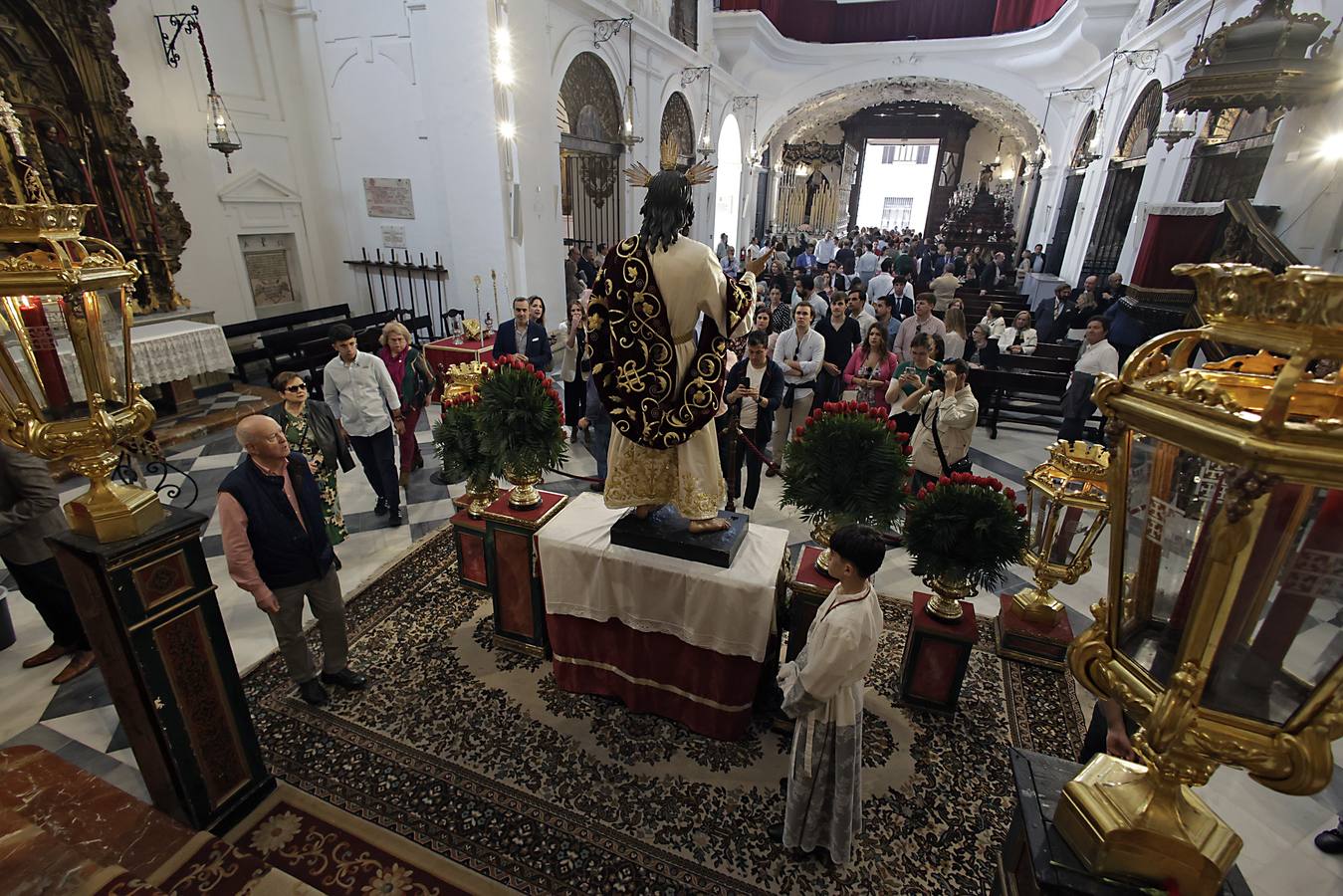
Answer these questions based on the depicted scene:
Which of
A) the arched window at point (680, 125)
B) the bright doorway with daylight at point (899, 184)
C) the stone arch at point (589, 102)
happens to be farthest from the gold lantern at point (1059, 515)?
the bright doorway with daylight at point (899, 184)

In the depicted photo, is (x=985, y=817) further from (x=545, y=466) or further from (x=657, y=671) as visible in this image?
(x=545, y=466)

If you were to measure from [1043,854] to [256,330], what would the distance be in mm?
10501

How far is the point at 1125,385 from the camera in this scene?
1.07 m

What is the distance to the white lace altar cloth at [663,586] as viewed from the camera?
9.72 ft

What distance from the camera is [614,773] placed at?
10.1 ft

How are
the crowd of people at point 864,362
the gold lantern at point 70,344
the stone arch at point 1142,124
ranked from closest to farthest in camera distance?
the gold lantern at point 70,344 < the crowd of people at point 864,362 < the stone arch at point 1142,124

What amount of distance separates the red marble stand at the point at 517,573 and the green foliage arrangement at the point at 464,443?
28cm

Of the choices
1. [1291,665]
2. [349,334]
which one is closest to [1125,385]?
[1291,665]

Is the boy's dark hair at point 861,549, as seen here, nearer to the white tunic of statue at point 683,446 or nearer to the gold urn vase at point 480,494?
the white tunic of statue at point 683,446

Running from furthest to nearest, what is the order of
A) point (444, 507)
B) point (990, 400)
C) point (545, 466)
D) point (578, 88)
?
point (578, 88) → point (990, 400) → point (444, 507) → point (545, 466)

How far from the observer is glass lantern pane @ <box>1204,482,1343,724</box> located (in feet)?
3.00

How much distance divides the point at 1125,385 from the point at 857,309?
20.7ft

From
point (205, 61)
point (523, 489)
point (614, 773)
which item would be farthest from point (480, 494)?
point (205, 61)

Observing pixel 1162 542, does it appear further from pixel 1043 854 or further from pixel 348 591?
pixel 348 591
